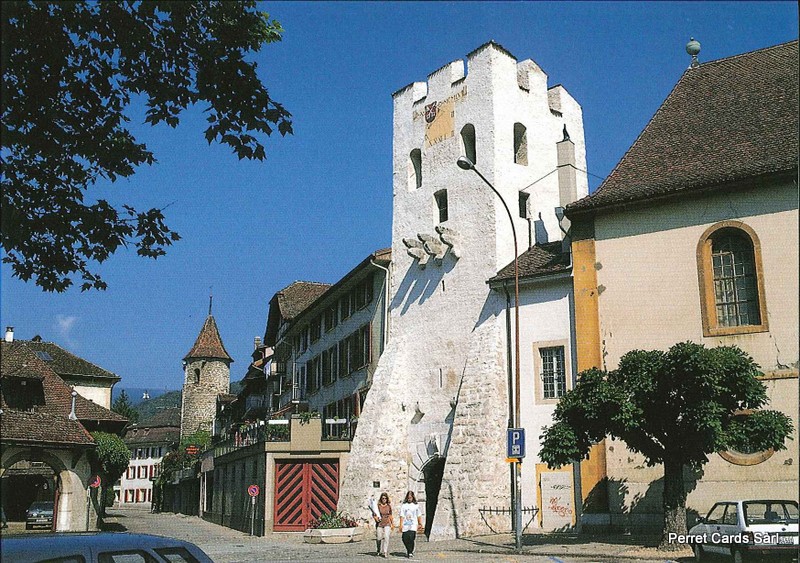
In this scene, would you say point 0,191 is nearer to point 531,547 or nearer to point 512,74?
point 531,547

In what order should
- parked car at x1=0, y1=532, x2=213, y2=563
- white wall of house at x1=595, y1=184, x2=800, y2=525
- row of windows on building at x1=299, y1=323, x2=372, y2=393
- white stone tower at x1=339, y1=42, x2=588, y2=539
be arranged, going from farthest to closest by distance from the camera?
row of windows on building at x1=299, y1=323, x2=372, y2=393
white stone tower at x1=339, y1=42, x2=588, y2=539
white wall of house at x1=595, y1=184, x2=800, y2=525
parked car at x1=0, y1=532, x2=213, y2=563

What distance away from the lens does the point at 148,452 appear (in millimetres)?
99500

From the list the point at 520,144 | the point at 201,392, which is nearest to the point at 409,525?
the point at 520,144

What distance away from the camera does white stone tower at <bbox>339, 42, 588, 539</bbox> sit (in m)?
27.2

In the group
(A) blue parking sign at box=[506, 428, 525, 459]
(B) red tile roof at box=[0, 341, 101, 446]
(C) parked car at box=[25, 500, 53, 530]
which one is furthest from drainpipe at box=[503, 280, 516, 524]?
(C) parked car at box=[25, 500, 53, 530]

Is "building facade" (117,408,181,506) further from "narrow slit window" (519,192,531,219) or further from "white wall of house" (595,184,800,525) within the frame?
"white wall of house" (595,184,800,525)

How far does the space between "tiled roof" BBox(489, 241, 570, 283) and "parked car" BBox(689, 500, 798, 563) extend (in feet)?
31.2

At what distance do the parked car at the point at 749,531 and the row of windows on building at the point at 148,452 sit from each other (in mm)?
90467

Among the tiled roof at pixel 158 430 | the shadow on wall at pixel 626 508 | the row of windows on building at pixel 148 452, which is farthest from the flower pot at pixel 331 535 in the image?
the row of windows on building at pixel 148 452

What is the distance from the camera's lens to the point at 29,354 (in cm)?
3297

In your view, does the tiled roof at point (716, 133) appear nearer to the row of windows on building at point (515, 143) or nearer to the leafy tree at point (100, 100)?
the row of windows on building at point (515, 143)

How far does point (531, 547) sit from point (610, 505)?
3236 mm

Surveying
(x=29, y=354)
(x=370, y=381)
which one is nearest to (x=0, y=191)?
(x=370, y=381)

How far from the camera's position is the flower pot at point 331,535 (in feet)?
80.8
